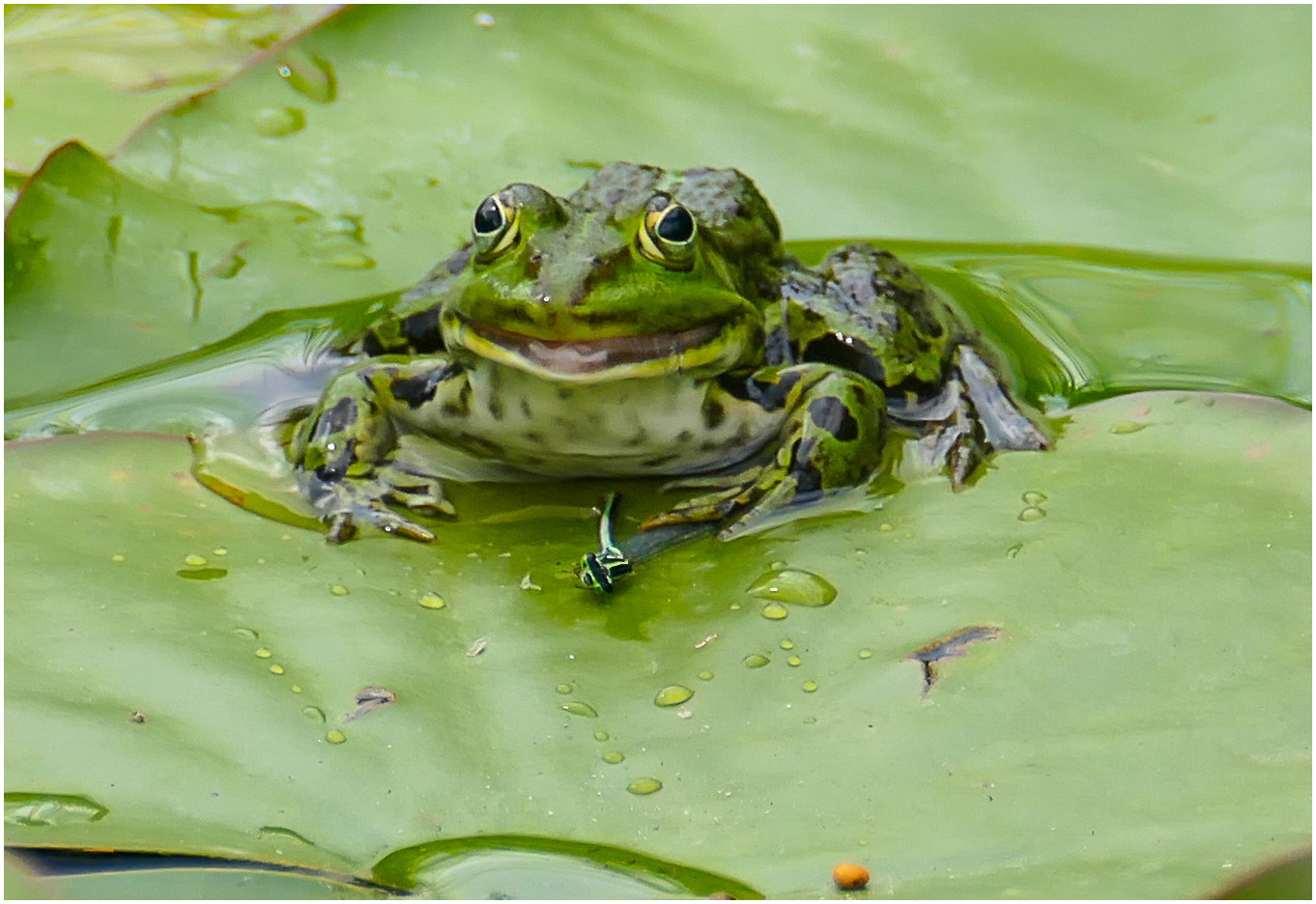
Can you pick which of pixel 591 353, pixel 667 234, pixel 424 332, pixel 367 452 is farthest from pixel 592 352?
pixel 424 332

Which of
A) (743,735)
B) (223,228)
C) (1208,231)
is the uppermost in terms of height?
(1208,231)

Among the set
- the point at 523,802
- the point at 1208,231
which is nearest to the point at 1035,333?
the point at 1208,231

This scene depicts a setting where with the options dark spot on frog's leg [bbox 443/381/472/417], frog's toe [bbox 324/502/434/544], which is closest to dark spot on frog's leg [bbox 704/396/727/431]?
dark spot on frog's leg [bbox 443/381/472/417]

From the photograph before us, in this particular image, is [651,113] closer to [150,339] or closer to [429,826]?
[150,339]

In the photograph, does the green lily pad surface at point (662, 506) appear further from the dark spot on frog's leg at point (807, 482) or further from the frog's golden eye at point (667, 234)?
the frog's golden eye at point (667, 234)

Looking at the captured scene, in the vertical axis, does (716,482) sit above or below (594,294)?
below

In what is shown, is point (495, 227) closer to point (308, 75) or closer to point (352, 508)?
point (352, 508)
